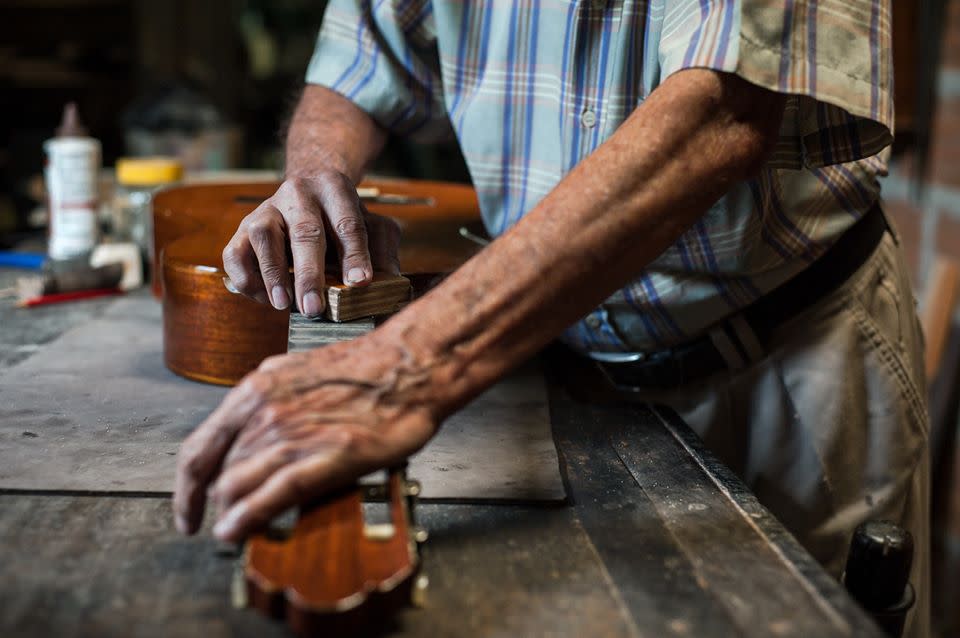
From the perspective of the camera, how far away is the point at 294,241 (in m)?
0.86

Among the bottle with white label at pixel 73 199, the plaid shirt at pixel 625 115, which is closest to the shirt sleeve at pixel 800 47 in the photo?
the plaid shirt at pixel 625 115

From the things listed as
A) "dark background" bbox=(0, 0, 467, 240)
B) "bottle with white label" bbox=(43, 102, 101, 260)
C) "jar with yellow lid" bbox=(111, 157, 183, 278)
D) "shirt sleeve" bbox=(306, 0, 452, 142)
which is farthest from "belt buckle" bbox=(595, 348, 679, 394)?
"dark background" bbox=(0, 0, 467, 240)

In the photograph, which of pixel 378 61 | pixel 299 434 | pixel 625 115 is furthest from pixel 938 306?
pixel 299 434

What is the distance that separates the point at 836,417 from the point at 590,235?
0.53 metres

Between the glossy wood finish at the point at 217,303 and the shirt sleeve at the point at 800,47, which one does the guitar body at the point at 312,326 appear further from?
the shirt sleeve at the point at 800,47

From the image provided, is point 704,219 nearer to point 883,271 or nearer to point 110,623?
point 883,271

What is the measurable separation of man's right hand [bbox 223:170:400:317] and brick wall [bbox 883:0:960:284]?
4.93 feet

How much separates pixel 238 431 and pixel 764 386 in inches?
26.3

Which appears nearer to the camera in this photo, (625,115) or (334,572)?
(334,572)

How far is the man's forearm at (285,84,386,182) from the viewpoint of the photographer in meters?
1.13

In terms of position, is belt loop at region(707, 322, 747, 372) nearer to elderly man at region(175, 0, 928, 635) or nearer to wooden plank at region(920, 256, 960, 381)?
elderly man at region(175, 0, 928, 635)

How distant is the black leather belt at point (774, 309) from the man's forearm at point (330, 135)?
426 millimetres

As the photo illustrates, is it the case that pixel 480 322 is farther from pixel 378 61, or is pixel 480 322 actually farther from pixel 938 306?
pixel 938 306

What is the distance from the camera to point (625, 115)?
97 cm
